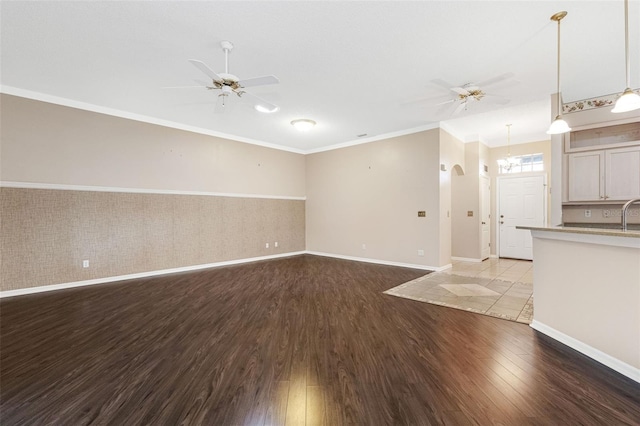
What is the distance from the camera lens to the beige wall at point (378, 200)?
567 cm

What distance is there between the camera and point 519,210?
695 centimetres

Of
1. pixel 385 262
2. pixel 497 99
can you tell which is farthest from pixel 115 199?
pixel 497 99

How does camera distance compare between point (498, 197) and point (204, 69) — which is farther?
point (498, 197)

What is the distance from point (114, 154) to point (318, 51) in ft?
14.0

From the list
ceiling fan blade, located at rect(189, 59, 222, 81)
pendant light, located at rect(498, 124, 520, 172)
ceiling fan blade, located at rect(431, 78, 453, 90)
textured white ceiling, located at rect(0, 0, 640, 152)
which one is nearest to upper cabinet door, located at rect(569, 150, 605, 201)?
textured white ceiling, located at rect(0, 0, 640, 152)

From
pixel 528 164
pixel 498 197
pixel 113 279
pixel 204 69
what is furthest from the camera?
pixel 498 197

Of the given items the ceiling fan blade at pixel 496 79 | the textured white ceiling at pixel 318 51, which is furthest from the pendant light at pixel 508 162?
the ceiling fan blade at pixel 496 79

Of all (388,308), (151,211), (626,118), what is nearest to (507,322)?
(388,308)

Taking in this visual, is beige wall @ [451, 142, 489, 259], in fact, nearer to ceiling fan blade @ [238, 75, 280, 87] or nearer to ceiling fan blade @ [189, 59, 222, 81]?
ceiling fan blade @ [238, 75, 280, 87]

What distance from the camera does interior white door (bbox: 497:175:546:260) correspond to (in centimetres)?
669

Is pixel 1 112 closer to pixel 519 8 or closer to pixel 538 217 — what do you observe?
pixel 519 8

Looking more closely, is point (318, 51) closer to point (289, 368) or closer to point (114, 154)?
point (289, 368)

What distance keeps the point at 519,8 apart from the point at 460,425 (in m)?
3.40

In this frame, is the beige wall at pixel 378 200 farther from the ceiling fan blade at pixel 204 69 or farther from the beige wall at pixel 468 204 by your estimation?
the ceiling fan blade at pixel 204 69
